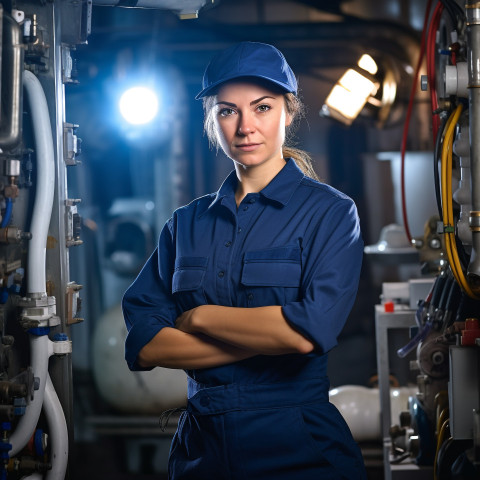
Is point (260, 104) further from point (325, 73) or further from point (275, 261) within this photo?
point (325, 73)

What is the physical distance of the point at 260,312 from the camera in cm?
150

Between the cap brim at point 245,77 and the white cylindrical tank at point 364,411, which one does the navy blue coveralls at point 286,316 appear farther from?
the white cylindrical tank at point 364,411

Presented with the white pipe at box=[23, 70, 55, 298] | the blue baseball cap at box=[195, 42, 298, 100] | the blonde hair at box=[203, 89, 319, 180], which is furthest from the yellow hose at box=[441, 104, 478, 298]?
the white pipe at box=[23, 70, 55, 298]

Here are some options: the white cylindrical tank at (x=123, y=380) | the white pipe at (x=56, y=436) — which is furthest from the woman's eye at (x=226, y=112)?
the white cylindrical tank at (x=123, y=380)

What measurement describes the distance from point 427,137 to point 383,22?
739 mm

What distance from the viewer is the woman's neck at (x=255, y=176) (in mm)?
1672

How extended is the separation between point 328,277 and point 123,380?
2.81m

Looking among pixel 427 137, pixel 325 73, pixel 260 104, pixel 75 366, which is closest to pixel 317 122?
pixel 325 73

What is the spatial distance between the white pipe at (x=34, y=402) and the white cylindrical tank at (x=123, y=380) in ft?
6.40

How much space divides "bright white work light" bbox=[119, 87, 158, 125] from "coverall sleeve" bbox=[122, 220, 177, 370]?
2.48m

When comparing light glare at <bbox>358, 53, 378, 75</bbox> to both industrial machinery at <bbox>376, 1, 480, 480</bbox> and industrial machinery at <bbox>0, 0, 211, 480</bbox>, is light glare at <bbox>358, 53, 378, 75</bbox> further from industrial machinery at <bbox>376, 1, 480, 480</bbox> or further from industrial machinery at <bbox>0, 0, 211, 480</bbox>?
industrial machinery at <bbox>0, 0, 211, 480</bbox>

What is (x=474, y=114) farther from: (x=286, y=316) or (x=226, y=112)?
(x=286, y=316)

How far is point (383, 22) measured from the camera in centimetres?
429

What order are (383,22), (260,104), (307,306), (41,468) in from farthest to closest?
(383,22), (41,468), (260,104), (307,306)
